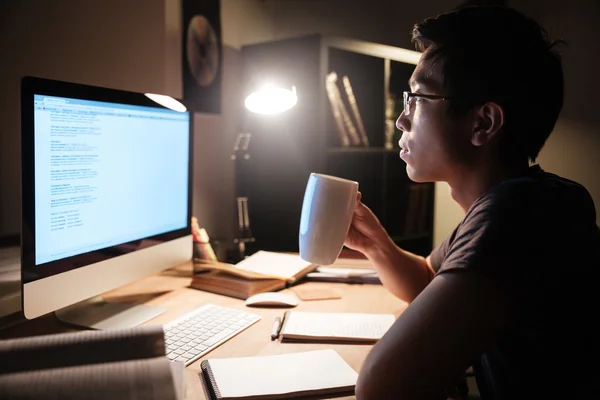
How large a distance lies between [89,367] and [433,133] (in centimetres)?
72

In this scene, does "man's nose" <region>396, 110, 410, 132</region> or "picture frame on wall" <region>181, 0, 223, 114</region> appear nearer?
"man's nose" <region>396, 110, 410, 132</region>

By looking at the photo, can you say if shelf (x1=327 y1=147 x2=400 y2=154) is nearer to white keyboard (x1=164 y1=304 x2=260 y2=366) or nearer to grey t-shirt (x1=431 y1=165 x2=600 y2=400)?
white keyboard (x1=164 y1=304 x2=260 y2=366)

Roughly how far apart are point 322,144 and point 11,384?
4.88ft

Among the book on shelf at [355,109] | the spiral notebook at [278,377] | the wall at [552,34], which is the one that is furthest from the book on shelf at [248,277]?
the wall at [552,34]

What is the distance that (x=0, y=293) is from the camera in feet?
3.52

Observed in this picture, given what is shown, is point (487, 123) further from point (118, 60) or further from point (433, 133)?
point (118, 60)

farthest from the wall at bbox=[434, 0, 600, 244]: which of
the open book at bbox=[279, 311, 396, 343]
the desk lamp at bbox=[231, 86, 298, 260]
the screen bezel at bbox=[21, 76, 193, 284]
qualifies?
the screen bezel at bbox=[21, 76, 193, 284]

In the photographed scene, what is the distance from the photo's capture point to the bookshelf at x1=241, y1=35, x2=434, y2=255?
1.88 metres

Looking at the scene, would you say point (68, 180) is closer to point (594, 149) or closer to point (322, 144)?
point (322, 144)

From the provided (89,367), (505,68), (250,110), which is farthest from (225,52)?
(89,367)

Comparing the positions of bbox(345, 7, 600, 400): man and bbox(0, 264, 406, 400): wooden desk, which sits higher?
bbox(345, 7, 600, 400): man

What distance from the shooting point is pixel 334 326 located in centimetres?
106

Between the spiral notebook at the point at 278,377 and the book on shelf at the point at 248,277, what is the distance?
0.43 meters

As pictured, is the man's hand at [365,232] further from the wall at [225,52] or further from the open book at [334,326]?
the wall at [225,52]
